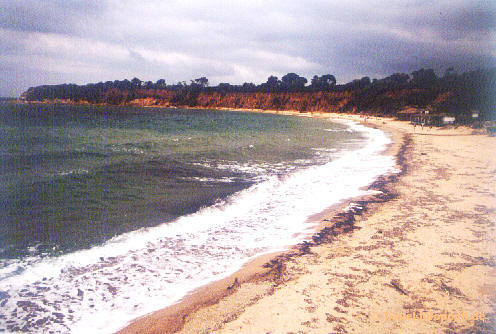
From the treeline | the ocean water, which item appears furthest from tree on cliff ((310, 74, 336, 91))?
the ocean water

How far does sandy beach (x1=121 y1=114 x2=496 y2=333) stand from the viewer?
3.50m

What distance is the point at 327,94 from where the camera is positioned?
120438 mm

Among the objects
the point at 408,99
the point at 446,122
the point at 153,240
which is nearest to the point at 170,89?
the point at 408,99

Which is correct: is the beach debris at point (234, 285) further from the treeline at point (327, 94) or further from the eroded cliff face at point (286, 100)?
the eroded cliff face at point (286, 100)

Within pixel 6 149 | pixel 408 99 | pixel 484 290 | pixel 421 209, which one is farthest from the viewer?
pixel 408 99

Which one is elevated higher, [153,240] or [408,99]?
[408,99]

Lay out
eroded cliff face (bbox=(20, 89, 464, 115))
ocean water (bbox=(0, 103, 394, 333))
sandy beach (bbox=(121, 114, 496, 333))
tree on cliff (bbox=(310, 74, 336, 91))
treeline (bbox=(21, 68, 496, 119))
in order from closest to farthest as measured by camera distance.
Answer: sandy beach (bbox=(121, 114, 496, 333)) < ocean water (bbox=(0, 103, 394, 333)) < treeline (bbox=(21, 68, 496, 119)) < eroded cliff face (bbox=(20, 89, 464, 115)) < tree on cliff (bbox=(310, 74, 336, 91))

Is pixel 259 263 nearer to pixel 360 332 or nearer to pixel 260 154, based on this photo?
pixel 360 332

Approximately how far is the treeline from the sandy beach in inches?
1339

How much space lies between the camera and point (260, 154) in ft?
61.1

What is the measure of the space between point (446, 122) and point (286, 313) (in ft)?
139

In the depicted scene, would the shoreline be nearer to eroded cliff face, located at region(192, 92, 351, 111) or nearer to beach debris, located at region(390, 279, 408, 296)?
beach debris, located at region(390, 279, 408, 296)

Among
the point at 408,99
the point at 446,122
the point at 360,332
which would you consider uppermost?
the point at 408,99

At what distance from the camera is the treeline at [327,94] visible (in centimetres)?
4860
